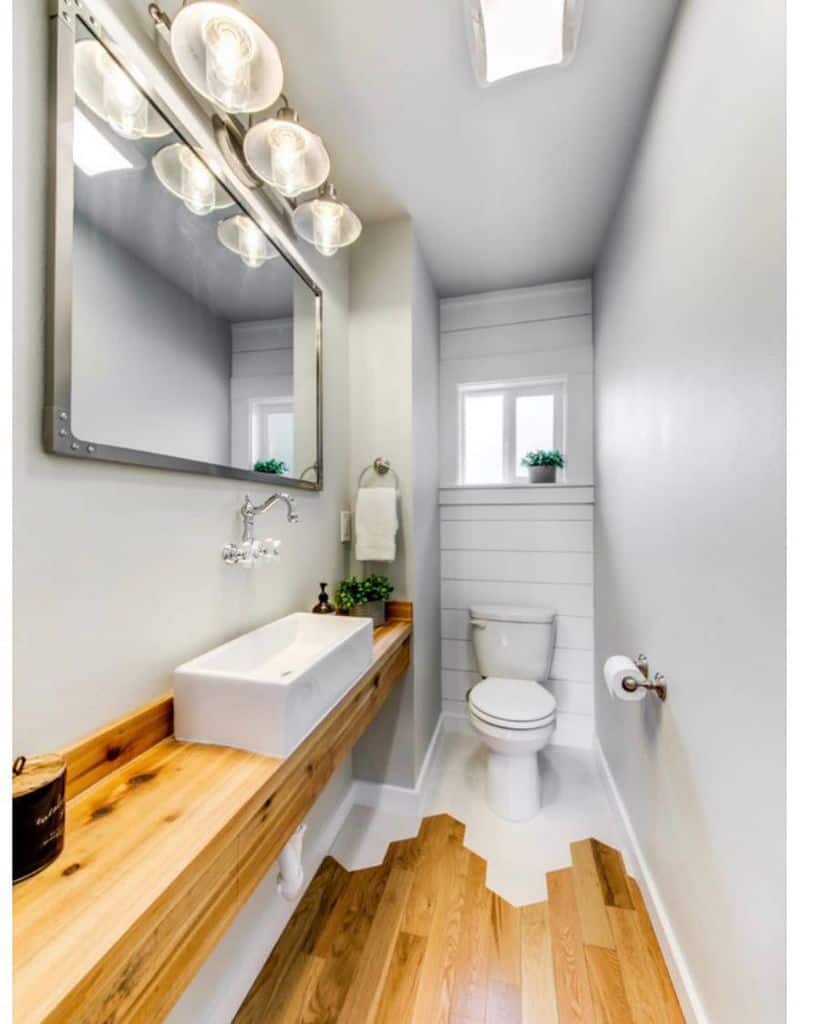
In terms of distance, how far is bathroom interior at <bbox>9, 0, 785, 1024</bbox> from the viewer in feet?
2.22

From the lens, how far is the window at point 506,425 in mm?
2484

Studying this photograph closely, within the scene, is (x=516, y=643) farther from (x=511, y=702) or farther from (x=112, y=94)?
(x=112, y=94)

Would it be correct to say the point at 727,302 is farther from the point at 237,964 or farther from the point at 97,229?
the point at 237,964

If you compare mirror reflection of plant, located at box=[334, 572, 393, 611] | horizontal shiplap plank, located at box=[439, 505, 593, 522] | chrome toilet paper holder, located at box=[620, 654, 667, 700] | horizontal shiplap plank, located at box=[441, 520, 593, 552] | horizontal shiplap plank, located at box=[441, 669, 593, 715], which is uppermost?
horizontal shiplap plank, located at box=[439, 505, 593, 522]

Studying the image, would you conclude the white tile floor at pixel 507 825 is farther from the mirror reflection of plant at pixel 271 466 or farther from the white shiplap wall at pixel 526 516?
the mirror reflection of plant at pixel 271 466

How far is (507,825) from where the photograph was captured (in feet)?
5.64

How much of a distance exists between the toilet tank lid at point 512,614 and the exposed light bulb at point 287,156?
1944mm

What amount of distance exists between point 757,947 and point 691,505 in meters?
0.82

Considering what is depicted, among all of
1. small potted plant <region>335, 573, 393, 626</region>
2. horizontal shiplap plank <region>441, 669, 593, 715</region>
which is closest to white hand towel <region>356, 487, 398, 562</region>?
small potted plant <region>335, 573, 393, 626</region>

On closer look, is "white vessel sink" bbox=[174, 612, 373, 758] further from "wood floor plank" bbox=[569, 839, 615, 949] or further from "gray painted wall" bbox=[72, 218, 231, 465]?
"wood floor plank" bbox=[569, 839, 615, 949]

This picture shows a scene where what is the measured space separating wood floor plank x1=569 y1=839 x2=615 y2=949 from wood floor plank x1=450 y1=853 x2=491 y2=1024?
30 cm

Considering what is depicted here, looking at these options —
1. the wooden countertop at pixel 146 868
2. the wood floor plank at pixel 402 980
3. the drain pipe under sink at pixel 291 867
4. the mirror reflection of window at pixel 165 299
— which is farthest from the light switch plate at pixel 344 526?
the wood floor plank at pixel 402 980

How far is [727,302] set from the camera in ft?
2.72
